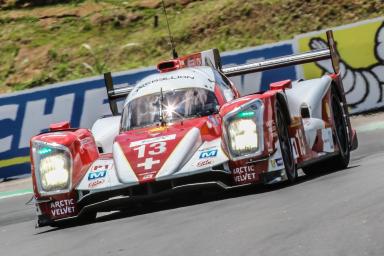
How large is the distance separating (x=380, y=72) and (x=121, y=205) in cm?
1016

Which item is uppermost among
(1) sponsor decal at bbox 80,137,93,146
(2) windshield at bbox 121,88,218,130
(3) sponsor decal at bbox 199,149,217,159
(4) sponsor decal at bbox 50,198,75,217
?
(2) windshield at bbox 121,88,218,130

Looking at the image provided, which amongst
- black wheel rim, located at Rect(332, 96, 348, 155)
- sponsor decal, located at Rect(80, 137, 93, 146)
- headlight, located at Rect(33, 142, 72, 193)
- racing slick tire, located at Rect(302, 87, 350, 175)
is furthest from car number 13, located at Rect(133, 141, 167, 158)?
black wheel rim, located at Rect(332, 96, 348, 155)

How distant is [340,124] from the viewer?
11.5m

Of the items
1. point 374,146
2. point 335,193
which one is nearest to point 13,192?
point 374,146

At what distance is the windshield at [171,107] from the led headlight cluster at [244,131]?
0.88m

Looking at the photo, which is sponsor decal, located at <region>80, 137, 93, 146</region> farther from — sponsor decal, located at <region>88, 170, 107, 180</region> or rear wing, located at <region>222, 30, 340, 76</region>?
rear wing, located at <region>222, 30, 340, 76</region>

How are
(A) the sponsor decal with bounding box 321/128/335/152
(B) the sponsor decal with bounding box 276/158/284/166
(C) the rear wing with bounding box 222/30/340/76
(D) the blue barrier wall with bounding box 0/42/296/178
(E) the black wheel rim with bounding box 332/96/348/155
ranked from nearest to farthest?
(B) the sponsor decal with bounding box 276/158/284/166 < (A) the sponsor decal with bounding box 321/128/335/152 < (E) the black wheel rim with bounding box 332/96/348/155 < (C) the rear wing with bounding box 222/30/340/76 < (D) the blue barrier wall with bounding box 0/42/296/178

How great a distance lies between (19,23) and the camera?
2769 cm

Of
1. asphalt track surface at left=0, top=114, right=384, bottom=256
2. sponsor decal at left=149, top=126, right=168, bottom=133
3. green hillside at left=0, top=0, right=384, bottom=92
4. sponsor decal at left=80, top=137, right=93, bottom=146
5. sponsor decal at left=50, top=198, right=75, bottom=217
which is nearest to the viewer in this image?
asphalt track surface at left=0, top=114, right=384, bottom=256

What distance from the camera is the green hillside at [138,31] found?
2455 centimetres

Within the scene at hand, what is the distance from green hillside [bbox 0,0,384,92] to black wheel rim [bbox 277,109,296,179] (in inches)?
581

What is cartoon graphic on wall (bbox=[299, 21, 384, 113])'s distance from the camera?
18.0 metres

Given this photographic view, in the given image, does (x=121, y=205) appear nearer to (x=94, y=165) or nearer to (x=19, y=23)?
(x=94, y=165)

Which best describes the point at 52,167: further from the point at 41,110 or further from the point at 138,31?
the point at 138,31
